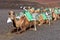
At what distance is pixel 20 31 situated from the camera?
1241 cm

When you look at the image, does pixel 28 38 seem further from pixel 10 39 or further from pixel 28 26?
pixel 28 26

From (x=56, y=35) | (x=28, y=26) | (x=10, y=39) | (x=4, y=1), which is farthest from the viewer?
(x=4, y=1)

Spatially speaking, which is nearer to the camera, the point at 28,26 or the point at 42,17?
the point at 28,26

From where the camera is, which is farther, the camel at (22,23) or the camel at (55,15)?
the camel at (55,15)

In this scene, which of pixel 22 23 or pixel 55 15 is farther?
pixel 55 15

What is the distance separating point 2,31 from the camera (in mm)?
12797

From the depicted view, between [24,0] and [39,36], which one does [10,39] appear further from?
[24,0]

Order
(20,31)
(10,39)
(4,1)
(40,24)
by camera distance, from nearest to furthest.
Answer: (10,39), (20,31), (40,24), (4,1)

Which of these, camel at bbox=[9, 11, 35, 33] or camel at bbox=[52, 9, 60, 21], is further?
camel at bbox=[52, 9, 60, 21]

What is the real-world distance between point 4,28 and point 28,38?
301 centimetres

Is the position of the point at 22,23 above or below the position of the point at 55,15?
above

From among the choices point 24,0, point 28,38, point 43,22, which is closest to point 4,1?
point 24,0

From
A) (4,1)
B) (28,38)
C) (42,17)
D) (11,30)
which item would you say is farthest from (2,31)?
(4,1)

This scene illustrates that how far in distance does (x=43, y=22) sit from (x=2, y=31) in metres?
A: 3.33
